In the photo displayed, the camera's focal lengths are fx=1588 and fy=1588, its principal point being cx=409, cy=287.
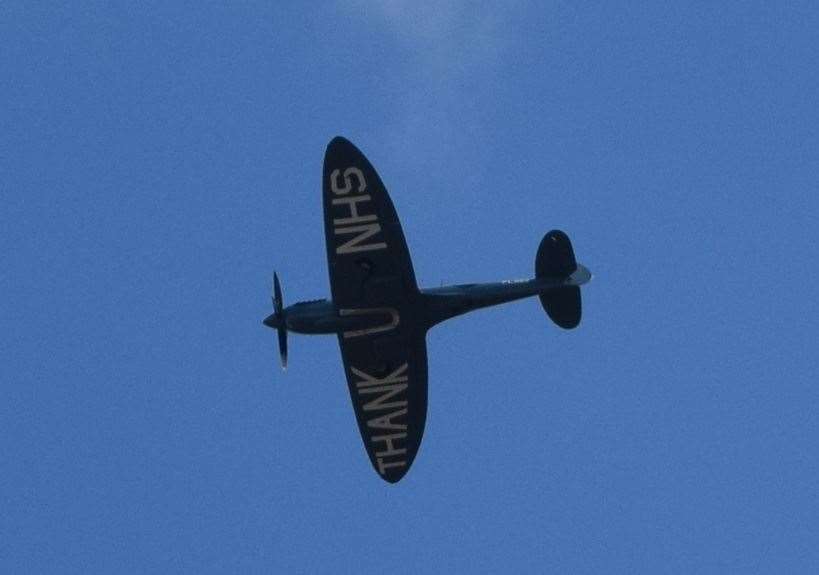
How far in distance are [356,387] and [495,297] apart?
14.7 ft

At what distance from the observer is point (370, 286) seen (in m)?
39.3

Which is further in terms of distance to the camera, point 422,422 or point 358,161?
point 422,422

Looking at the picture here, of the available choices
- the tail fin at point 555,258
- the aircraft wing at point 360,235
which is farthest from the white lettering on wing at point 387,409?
the tail fin at point 555,258

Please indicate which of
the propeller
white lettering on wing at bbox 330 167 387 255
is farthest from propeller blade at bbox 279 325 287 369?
white lettering on wing at bbox 330 167 387 255

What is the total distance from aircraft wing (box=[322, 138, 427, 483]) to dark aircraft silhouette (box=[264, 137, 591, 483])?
2 cm

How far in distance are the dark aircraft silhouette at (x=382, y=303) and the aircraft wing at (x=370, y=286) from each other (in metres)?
0.02

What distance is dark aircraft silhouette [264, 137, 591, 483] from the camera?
39.0 metres

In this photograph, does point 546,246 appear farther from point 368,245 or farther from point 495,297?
point 368,245

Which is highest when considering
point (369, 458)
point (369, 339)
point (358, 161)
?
point (358, 161)

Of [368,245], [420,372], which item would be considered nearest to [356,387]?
[420,372]

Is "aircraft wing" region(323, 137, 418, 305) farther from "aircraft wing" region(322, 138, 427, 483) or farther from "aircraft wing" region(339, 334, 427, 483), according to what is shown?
"aircraft wing" region(339, 334, 427, 483)

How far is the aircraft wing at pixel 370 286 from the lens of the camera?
38906 millimetres

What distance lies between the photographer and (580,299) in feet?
136

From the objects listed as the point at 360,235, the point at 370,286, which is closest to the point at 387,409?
the point at 370,286
